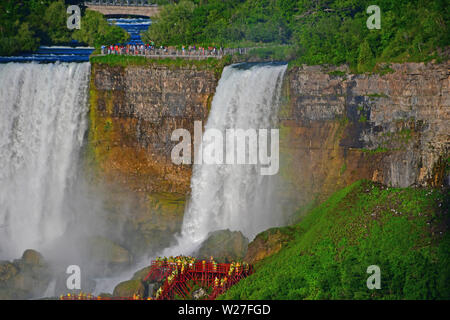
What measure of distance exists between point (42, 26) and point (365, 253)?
132ft

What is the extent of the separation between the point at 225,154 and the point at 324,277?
1468cm

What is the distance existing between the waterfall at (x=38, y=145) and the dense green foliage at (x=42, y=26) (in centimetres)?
1149

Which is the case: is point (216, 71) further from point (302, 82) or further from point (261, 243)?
point (261, 243)

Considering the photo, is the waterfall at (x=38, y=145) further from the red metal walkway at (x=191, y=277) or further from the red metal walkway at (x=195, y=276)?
the red metal walkway at (x=195, y=276)

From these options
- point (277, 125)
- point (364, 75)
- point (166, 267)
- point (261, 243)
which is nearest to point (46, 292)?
point (166, 267)

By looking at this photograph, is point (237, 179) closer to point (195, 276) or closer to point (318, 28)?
point (195, 276)

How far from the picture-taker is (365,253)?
3606cm

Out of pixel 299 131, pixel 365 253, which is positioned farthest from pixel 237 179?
pixel 365 253

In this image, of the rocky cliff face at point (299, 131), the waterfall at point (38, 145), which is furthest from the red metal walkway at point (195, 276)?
the waterfall at point (38, 145)

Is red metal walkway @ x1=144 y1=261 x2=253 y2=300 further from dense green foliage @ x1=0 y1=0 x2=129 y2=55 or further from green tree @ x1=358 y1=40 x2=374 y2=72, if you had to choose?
dense green foliage @ x1=0 y1=0 x2=129 y2=55

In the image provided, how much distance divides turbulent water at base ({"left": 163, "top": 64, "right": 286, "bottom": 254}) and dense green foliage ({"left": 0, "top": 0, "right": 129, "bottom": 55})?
17493 mm

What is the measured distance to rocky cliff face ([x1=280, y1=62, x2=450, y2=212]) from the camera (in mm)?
41812

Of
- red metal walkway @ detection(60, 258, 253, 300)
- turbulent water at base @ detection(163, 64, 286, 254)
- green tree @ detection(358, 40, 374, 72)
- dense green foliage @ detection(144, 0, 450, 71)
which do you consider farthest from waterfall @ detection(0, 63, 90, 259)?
green tree @ detection(358, 40, 374, 72)

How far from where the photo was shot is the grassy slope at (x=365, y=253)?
33625mm
